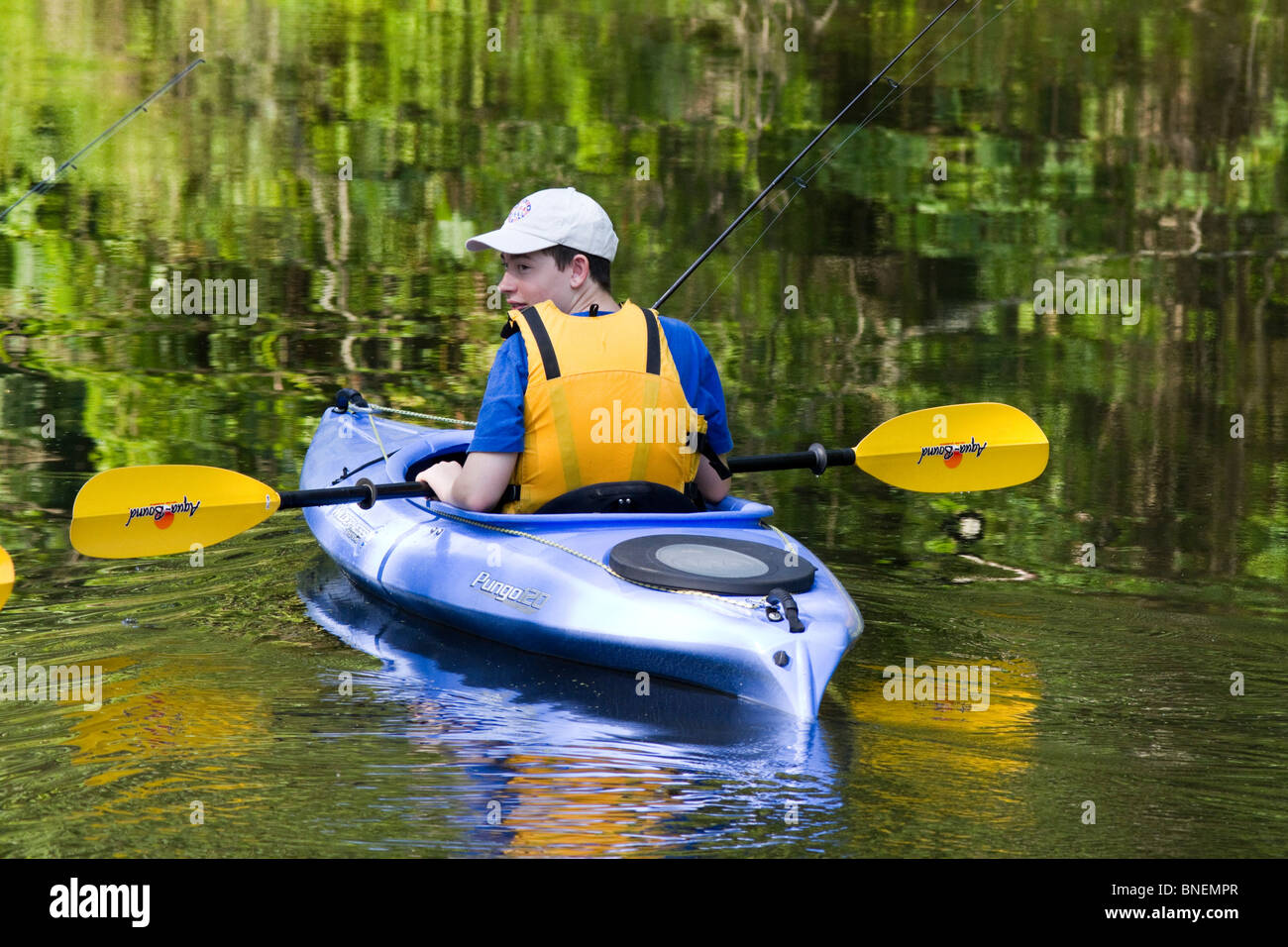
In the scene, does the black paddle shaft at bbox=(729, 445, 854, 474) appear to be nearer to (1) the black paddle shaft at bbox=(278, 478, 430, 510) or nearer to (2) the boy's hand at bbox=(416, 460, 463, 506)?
(2) the boy's hand at bbox=(416, 460, 463, 506)

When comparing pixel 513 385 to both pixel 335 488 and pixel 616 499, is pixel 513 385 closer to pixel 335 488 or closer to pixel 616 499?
pixel 616 499

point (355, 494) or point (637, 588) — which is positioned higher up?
point (355, 494)

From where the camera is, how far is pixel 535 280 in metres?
4.80

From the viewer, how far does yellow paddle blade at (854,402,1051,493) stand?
555cm

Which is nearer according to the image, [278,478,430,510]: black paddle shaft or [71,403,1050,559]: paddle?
[71,403,1050,559]: paddle

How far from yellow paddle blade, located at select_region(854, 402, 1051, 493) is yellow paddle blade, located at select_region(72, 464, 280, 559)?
1.95 m

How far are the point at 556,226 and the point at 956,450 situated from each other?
5.41 feet

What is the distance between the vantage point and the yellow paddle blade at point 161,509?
4637mm

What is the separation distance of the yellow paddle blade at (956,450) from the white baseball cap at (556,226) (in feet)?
4.12

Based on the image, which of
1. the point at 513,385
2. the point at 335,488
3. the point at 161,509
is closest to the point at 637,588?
the point at 513,385

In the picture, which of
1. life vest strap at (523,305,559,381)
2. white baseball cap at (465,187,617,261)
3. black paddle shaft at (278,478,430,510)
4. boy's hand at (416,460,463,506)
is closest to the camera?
life vest strap at (523,305,559,381)

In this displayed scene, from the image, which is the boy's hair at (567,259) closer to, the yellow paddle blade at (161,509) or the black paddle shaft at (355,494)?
the black paddle shaft at (355,494)

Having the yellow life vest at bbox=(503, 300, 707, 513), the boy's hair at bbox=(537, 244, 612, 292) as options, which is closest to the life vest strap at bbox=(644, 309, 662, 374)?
the yellow life vest at bbox=(503, 300, 707, 513)

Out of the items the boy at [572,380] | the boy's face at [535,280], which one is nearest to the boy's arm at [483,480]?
the boy at [572,380]
